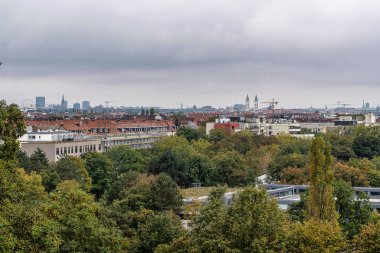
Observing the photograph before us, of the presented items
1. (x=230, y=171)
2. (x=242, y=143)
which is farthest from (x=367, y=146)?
(x=230, y=171)

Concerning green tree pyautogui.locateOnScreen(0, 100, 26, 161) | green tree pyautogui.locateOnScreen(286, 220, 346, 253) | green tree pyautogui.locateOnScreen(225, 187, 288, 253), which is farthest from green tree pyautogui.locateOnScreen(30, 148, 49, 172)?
green tree pyautogui.locateOnScreen(0, 100, 26, 161)

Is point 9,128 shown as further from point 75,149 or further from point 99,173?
point 75,149

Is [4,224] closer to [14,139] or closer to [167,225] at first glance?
[14,139]

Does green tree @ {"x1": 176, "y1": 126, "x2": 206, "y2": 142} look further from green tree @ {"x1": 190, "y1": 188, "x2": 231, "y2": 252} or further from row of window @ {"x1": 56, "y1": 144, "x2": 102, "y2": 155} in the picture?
green tree @ {"x1": 190, "y1": 188, "x2": 231, "y2": 252}

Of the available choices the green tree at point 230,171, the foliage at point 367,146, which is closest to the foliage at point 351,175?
the green tree at point 230,171

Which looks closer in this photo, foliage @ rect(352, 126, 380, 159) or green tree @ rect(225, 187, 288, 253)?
green tree @ rect(225, 187, 288, 253)

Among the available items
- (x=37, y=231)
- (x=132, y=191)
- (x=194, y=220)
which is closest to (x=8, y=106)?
(x=37, y=231)
